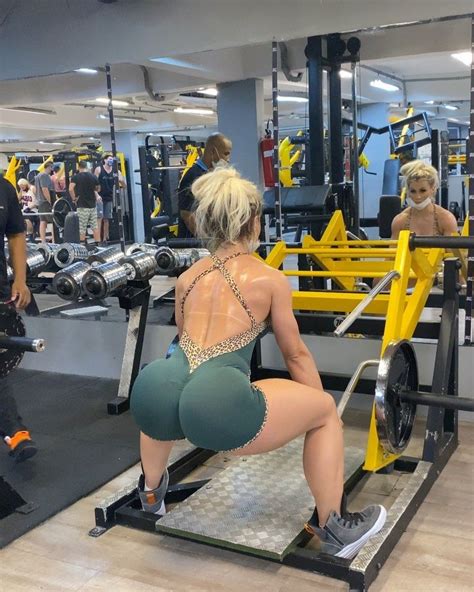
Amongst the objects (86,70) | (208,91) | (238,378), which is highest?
(208,91)

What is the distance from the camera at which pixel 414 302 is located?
102 inches

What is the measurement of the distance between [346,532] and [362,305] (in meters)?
0.72

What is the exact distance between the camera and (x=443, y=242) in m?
2.39

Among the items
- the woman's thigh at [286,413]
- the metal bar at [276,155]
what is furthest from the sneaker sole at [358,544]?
the metal bar at [276,155]

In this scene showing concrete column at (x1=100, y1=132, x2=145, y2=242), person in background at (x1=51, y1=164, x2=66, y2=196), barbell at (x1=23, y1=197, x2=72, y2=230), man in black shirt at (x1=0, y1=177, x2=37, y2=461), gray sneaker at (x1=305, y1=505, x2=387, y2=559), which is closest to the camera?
gray sneaker at (x1=305, y1=505, x2=387, y2=559)

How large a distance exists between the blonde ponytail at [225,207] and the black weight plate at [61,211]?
19.0 feet

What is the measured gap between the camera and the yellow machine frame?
2.38 metres

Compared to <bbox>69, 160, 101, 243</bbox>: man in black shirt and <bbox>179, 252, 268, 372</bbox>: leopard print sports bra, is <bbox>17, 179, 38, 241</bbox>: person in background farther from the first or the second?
<bbox>179, 252, 268, 372</bbox>: leopard print sports bra

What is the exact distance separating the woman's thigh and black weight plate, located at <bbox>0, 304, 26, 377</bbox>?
999 millimetres

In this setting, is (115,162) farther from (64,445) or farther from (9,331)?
(9,331)

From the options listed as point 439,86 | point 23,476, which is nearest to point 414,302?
point 23,476

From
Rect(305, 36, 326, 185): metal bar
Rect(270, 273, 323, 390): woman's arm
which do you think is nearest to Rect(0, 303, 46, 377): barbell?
Rect(270, 273, 323, 390): woman's arm

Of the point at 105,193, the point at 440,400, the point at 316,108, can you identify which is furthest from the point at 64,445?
the point at 105,193

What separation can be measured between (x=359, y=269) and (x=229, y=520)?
211 centimetres
